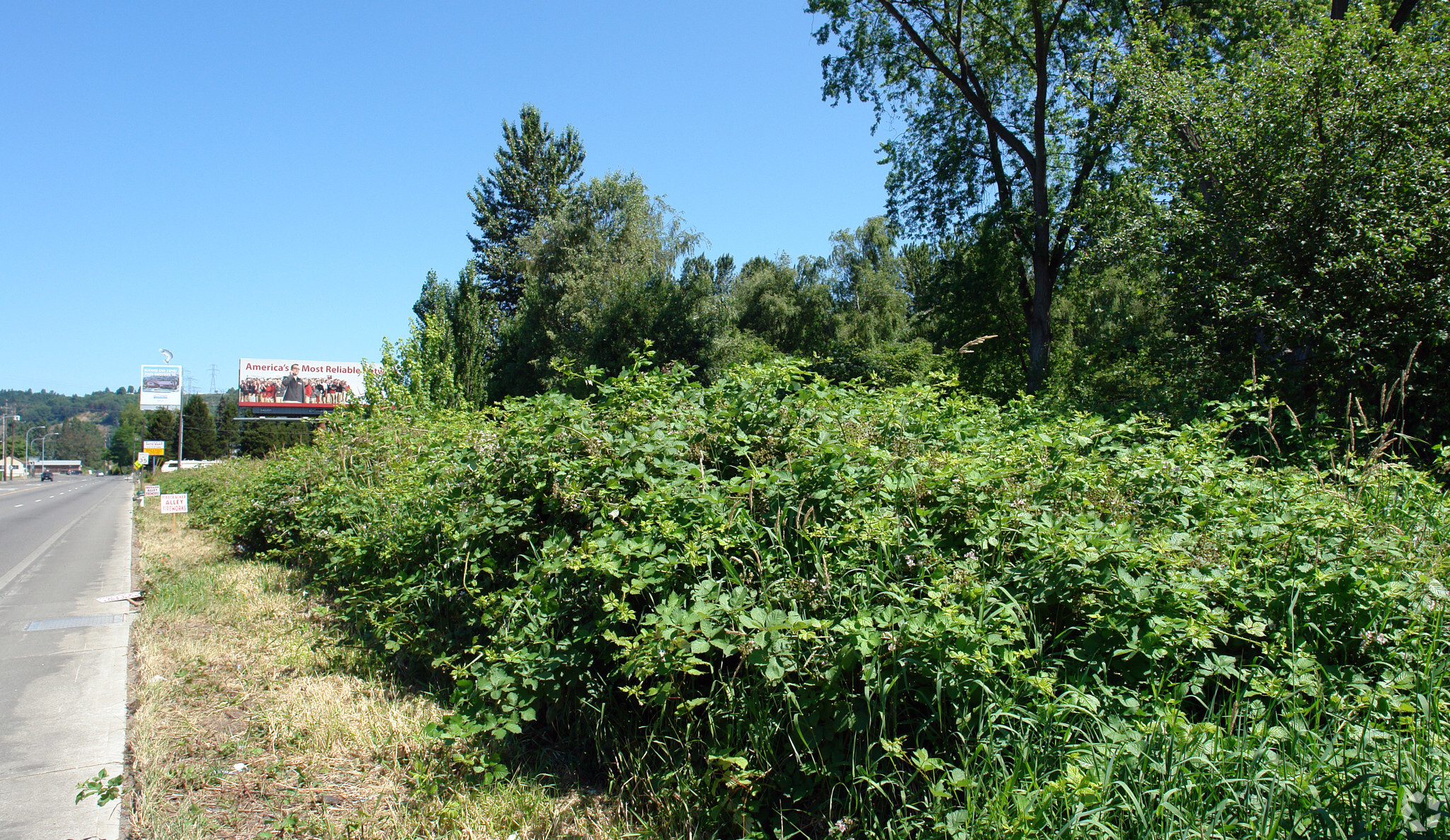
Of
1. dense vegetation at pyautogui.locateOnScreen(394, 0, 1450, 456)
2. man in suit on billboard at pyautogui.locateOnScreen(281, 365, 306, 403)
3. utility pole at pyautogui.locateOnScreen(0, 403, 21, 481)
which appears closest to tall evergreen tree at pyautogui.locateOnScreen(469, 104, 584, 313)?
dense vegetation at pyautogui.locateOnScreen(394, 0, 1450, 456)

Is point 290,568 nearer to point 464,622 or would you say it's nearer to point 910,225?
point 464,622

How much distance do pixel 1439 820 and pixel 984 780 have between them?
1.08 meters

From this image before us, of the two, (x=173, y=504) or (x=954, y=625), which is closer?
(x=954, y=625)

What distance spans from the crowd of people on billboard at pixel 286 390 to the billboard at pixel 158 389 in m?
8.39

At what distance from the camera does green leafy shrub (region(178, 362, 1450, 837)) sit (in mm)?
2355

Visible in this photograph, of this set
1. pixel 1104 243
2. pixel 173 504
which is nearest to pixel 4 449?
pixel 173 504

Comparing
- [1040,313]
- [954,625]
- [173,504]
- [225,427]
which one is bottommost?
[173,504]

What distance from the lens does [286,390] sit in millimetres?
73688

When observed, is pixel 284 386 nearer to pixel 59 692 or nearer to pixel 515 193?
pixel 515 193

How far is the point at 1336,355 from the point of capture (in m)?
7.52

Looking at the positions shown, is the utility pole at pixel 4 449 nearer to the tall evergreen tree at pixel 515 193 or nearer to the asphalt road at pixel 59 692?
the tall evergreen tree at pixel 515 193

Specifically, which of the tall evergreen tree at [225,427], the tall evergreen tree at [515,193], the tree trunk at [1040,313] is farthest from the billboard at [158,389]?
the tree trunk at [1040,313]

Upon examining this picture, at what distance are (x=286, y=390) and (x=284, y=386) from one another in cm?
46

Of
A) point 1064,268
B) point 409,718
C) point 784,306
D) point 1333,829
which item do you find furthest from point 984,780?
point 784,306
